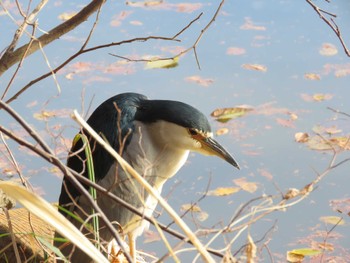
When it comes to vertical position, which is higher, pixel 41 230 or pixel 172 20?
pixel 41 230

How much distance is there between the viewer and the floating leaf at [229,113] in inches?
97.3

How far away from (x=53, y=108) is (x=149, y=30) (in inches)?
25.4

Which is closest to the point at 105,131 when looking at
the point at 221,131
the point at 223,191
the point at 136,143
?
the point at 136,143

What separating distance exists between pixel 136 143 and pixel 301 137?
50.7 inches

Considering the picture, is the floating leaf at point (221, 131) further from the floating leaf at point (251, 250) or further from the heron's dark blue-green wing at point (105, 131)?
the floating leaf at point (251, 250)

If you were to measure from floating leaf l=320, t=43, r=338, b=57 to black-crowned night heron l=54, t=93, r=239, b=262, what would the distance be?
1.75 metres

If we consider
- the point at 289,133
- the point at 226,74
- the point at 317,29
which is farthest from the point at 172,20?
the point at 289,133

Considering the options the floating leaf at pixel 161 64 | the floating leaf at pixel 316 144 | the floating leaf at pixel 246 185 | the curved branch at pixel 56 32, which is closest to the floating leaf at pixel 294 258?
the floating leaf at pixel 246 185

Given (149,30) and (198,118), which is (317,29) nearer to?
(149,30)

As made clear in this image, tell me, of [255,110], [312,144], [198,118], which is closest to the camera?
[198,118]

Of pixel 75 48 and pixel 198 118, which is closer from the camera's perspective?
pixel 198 118

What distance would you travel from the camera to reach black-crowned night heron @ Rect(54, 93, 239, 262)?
122cm

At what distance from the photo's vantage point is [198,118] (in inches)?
48.2

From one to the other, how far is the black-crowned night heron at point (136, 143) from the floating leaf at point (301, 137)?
3.90ft
